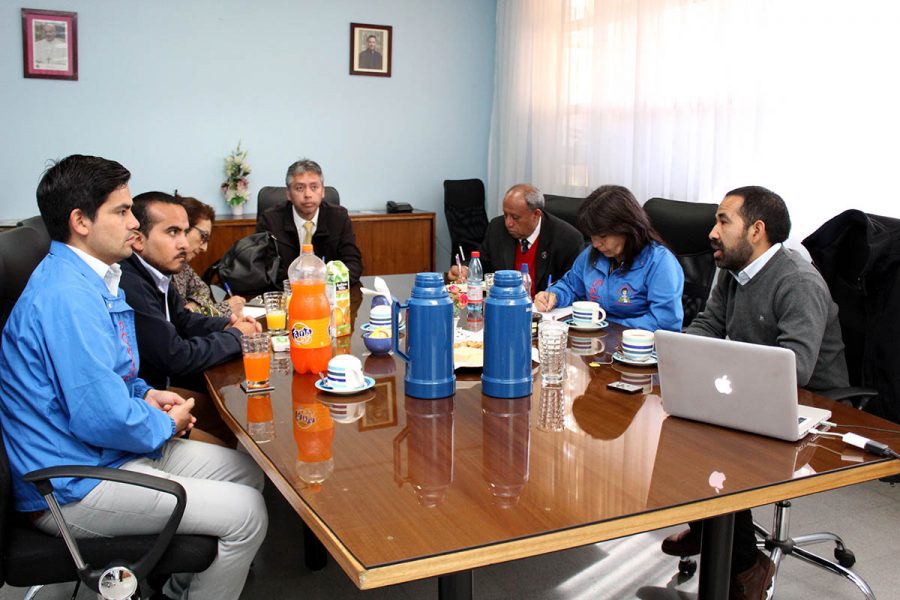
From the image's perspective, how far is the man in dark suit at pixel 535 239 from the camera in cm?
385

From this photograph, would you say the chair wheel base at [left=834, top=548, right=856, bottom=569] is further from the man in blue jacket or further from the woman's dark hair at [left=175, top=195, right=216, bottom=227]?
the woman's dark hair at [left=175, top=195, right=216, bottom=227]

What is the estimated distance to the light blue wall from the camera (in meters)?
5.27

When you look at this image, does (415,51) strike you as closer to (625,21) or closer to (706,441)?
(625,21)

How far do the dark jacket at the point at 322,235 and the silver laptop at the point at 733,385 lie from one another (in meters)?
2.43

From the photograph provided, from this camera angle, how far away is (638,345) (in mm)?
2197

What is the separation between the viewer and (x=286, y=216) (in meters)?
4.11

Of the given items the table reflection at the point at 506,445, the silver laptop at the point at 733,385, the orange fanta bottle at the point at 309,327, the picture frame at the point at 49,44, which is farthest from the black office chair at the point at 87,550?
the picture frame at the point at 49,44

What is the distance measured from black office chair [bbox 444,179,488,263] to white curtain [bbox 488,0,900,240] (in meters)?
0.32

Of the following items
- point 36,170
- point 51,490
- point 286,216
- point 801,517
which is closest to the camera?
point 51,490

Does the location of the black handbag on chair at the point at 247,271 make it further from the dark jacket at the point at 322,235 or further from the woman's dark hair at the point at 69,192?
the woman's dark hair at the point at 69,192

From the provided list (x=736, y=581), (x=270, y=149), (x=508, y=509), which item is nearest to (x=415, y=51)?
(x=270, y=149)

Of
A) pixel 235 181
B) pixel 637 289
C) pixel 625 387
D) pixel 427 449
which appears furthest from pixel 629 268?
pixel 235 181

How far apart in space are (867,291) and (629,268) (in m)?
0.77

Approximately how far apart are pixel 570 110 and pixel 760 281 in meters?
3.32
